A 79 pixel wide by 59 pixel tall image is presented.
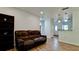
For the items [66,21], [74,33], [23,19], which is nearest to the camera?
[23,19]

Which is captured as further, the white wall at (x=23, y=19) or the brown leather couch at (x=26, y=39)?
the white wall at (x=23, y=19)

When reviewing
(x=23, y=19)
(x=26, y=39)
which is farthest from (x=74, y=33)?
(x=23, y=19)

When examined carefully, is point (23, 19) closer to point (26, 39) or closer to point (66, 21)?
point (26, 39)

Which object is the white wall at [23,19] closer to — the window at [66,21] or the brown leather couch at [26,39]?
the brown leather couch at [26,39]

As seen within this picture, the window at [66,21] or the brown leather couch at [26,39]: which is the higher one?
the window at [66,21]

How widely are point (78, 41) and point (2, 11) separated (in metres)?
4.27

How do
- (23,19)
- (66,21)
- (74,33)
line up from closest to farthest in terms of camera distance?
(23,19) → (74,33) → (66,21)

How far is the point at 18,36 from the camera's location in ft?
15.0

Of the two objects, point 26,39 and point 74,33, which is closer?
point 26,39

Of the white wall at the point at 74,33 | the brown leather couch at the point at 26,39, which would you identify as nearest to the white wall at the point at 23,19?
the brown leather couch at the point at 26,39
